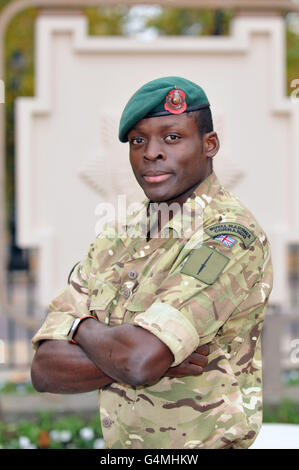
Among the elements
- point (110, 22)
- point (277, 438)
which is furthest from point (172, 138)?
point (110, 22)

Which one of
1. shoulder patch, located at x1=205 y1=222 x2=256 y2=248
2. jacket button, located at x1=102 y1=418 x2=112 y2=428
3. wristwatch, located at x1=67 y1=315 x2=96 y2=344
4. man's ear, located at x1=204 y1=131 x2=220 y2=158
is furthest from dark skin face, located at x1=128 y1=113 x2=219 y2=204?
jacket button, located at x1=102 y1=418 x2=112 y2=428

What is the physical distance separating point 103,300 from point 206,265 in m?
0.32

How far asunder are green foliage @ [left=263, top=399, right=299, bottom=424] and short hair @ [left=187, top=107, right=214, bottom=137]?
2951 mm

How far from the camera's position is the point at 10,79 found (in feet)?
33.9

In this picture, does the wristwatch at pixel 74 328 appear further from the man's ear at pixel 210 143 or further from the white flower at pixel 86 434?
the white flower at pixel 86 434

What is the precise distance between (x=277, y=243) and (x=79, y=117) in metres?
1.51

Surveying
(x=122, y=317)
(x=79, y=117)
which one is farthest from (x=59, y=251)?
(x=122, y=317)

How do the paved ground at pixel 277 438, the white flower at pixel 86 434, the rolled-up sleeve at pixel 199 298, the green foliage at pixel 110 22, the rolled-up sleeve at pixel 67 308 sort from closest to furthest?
the rolled-up sleeve at pixel 199 298 < the rolled-up sleeve at pixel 67 308 < the paved ground at pixel 277 438 < the white flower at pixel 86 434 < the green foliage at pixel 110 22

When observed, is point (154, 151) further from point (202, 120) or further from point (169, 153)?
point (202, 120)

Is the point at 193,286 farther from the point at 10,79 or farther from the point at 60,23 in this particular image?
the point at 10,79

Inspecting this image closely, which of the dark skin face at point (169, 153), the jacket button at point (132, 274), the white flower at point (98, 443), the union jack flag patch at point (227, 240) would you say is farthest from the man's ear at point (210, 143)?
the white flower at point (98, 443)

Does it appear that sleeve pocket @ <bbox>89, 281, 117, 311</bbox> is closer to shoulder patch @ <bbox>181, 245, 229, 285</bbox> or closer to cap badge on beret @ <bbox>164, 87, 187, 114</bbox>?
shoulder patch @ <bbox>181, 245, 229, 285</bbox>

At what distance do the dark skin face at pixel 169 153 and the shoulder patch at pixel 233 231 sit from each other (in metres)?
0.14

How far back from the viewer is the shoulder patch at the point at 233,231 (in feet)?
5.18
